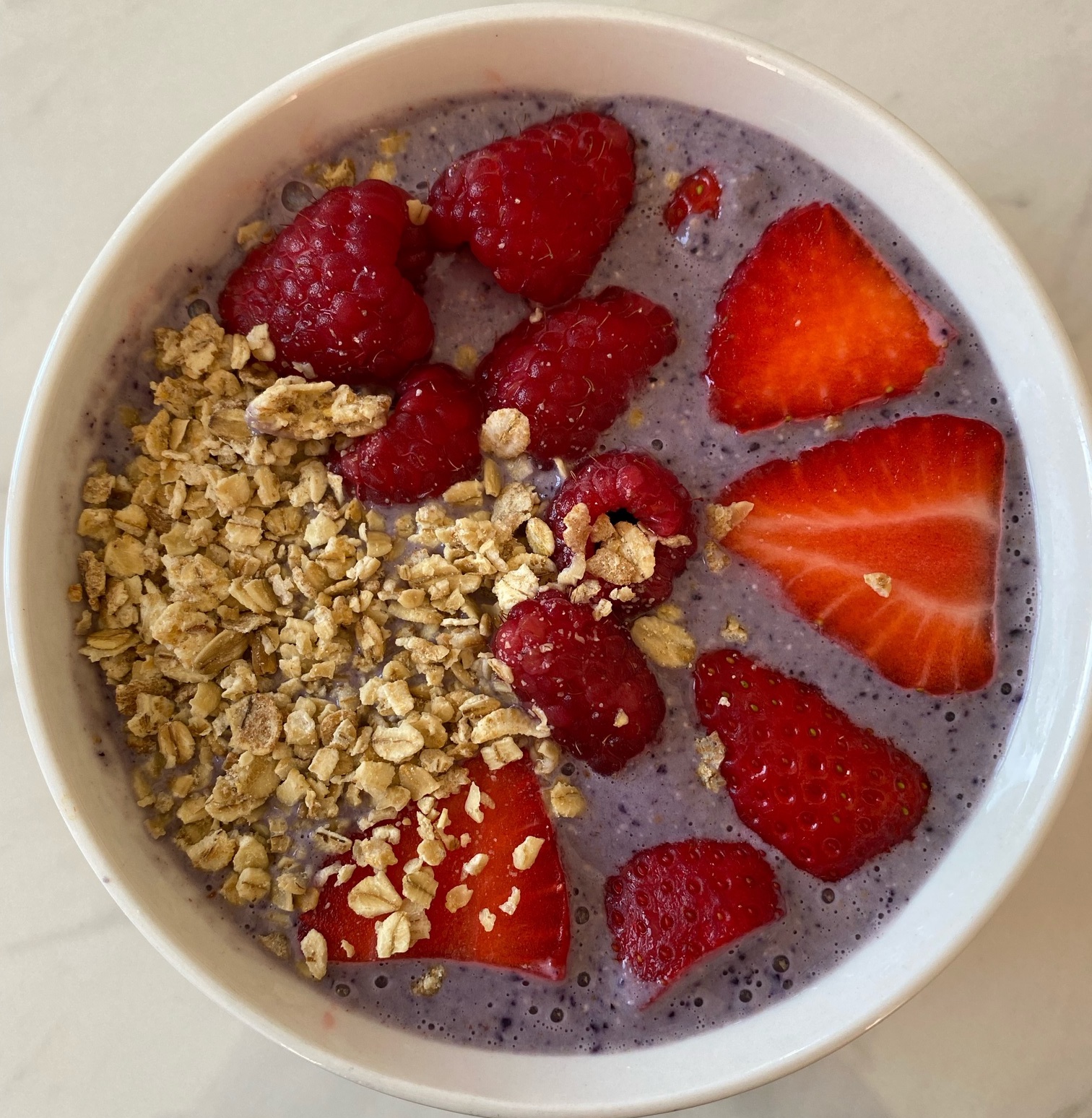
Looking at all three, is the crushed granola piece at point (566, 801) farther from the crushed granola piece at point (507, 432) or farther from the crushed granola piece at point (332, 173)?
the crushed granola piece at point (332, 173)

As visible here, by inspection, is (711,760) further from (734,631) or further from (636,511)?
(636,511)

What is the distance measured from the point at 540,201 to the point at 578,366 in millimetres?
161

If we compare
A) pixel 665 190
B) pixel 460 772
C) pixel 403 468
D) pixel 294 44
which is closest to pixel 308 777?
pixel 460 772

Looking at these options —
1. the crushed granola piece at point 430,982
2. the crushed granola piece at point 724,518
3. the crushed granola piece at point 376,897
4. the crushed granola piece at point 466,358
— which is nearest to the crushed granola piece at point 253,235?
the crushed granola piece at point 466,358

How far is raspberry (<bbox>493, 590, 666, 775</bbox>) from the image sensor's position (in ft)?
2.86

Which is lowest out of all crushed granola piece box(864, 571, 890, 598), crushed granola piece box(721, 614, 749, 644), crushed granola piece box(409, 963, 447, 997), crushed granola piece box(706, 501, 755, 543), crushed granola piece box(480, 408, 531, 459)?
crushed granola piece box(409, 963, 447, 997)

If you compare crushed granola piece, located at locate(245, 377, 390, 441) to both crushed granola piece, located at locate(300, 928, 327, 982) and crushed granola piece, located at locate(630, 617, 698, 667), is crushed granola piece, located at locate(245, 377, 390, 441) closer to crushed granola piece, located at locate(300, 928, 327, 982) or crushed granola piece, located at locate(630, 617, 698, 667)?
crushed granola piece, located at locate(630, 617, 698, 667)

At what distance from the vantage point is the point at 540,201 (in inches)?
35.4

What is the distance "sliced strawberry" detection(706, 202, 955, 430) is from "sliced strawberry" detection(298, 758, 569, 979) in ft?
1.46

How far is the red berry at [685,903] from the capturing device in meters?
0.91

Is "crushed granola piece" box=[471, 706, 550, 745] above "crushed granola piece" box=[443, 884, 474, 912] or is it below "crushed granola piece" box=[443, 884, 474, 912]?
above

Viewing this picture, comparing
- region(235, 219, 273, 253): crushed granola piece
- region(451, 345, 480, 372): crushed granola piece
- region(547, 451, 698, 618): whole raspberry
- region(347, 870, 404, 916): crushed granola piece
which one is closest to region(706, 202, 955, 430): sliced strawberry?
region(547, 451, 698, 618): whole raspberry

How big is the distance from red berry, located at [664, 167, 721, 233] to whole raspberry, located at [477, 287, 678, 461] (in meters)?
0.10

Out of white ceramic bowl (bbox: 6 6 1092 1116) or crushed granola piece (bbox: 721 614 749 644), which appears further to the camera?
crushed granola piece (bbox: 721 614 749 644)
